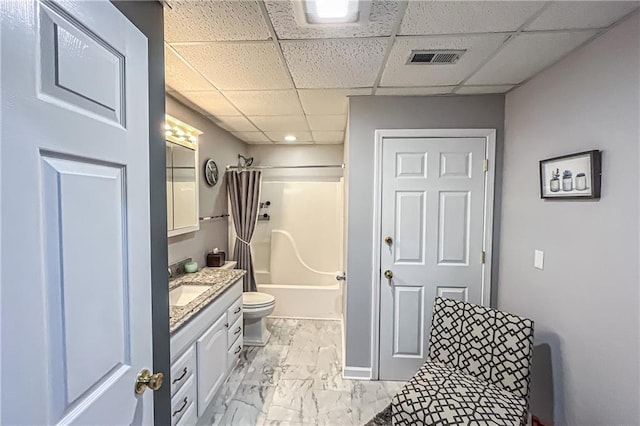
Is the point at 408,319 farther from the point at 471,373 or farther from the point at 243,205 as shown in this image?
the point at 243,205

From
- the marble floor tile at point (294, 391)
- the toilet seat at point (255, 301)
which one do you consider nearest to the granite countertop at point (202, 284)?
the toilet seat at point (255, 301)

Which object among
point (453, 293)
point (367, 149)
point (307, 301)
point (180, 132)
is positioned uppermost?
point (180, 132)

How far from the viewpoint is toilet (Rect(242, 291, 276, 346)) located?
2.97m

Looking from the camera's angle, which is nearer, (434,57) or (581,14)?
(581,14)

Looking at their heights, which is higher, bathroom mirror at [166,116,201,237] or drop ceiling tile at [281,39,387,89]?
drop ceiling tile at [281,39,387,89]

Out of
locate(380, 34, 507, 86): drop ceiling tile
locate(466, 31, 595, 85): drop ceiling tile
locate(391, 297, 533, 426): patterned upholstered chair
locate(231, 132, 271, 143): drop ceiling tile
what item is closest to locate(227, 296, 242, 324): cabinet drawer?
locate(391, 297, 533, 426): patterned upholstered chair

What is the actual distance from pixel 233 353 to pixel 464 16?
2685mm

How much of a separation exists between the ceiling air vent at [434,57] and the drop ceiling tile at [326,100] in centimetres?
53

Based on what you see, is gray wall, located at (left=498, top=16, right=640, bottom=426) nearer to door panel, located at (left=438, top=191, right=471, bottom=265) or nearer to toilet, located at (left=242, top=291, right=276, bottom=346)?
door panel, located at (left=438, top=191, right=471, bottom=265)

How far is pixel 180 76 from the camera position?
75.8 inches

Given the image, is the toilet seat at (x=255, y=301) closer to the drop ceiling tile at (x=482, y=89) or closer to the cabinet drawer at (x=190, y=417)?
the cabinet drawer at (x=190, y=417)

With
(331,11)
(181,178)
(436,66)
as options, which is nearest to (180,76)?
(181,178)

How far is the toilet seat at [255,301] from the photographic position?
296cm

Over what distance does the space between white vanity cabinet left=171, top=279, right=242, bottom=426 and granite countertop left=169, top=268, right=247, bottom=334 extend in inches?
1.7
